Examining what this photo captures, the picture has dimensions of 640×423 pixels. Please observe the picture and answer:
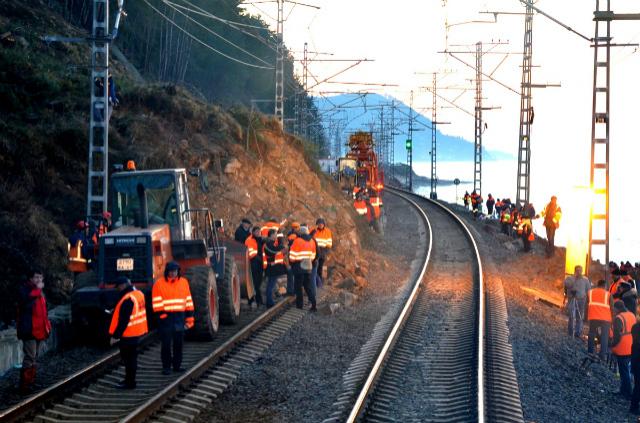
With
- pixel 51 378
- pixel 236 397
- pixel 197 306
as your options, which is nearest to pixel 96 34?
pixel 197 306

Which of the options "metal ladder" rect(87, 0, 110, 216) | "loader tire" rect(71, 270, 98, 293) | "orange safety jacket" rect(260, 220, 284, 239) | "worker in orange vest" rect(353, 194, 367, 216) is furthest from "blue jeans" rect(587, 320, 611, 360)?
"worker in orange vest" rect(353, 194, 367, 216)

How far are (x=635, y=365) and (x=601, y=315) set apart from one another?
2943 millimetres

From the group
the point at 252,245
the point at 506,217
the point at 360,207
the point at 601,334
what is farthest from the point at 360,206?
the point at 601,334

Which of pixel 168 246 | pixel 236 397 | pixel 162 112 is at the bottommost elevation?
pixel 236 397

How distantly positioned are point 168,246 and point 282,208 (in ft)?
39.9

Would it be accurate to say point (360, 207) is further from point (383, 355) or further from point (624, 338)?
point (383, 355)

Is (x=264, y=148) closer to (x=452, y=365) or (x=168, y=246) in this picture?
(x=168, y=246)

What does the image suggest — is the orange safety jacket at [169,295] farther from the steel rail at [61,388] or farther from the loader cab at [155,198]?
the loader cab at [155,198]

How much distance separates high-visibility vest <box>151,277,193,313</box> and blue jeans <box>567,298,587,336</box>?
32.2ft

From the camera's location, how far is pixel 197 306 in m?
14.3

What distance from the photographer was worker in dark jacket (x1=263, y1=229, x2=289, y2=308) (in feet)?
59.6

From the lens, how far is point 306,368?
13.4 m

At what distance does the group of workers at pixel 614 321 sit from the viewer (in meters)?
13.9

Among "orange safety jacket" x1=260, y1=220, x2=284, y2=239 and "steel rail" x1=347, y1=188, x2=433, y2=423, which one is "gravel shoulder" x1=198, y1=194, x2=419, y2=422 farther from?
"orange safety jacket" x1=260, y1=220, x2=284, y2=239
